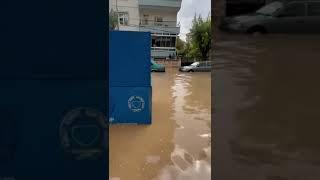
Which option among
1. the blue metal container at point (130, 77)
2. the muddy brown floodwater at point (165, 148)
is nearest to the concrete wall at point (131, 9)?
the muddy brown floodwater at point (165, 148)

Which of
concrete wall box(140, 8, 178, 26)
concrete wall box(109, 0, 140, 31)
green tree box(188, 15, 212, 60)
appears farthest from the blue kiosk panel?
concrete wall box(140, 8, 178, 26)

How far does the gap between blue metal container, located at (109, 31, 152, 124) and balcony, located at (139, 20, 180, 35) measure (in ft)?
109

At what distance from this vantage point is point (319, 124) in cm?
516

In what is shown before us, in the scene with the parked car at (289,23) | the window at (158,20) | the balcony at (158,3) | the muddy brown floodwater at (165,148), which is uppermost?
the balcony at (158,3)

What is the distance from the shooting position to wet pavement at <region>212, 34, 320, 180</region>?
4.13 m

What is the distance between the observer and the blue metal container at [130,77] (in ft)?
24.1

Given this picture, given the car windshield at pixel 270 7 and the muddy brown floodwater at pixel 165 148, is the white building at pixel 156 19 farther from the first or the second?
the car windshield at pixel 270 7

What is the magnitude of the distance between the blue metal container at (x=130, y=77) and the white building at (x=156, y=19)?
31.4 metres

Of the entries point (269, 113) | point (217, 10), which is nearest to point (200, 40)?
point (269, 113)

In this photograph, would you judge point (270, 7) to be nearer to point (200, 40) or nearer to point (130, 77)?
point (130, 77)

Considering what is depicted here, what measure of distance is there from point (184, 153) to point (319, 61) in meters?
3.19

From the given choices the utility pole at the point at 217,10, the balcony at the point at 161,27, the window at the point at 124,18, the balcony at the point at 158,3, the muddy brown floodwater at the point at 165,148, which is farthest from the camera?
the balcony at the point at 158,3
